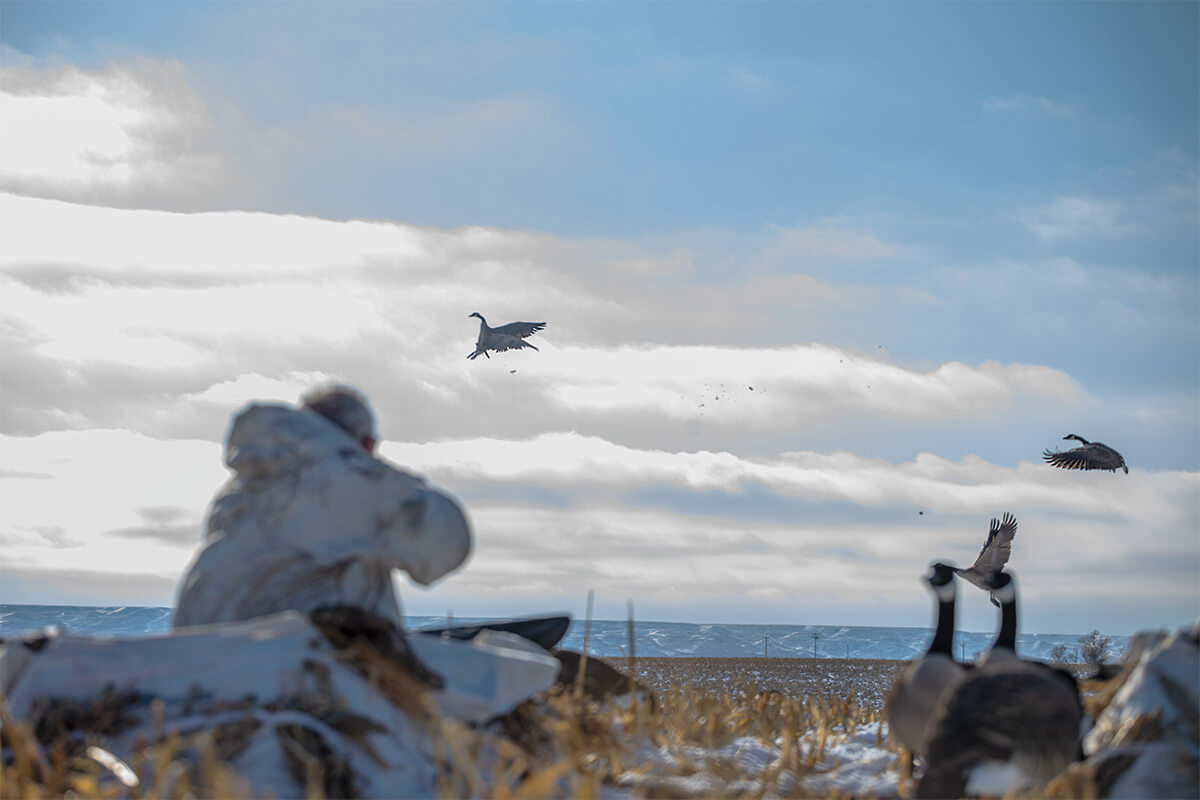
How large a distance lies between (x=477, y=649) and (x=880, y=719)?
5556mm

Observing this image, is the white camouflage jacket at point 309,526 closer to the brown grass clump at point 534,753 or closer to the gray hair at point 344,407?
the gray hair at point 344,407

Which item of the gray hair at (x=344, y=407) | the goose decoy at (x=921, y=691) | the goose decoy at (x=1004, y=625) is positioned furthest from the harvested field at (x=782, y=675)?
the gray hair at (x=344, y=407)

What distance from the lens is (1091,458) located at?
13859mm

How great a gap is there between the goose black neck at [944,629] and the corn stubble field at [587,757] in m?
0.87

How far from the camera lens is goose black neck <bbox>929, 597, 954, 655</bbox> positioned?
19.1ft

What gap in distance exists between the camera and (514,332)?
59.8 ft

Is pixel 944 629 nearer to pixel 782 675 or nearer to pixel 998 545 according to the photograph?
pixel 998 545

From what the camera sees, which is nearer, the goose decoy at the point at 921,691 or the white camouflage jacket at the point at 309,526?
the white camouflage jacket at the point at 309,526

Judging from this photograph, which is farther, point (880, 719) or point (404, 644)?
point (880, 719)

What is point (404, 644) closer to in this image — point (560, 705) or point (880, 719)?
point (560, 705)

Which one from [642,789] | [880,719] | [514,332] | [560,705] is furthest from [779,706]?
[514,332]

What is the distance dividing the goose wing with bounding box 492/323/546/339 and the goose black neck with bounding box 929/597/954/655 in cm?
1248

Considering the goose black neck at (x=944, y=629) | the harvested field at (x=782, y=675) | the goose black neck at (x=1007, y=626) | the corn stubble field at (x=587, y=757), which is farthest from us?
the harvested field at (x=782, y=675)

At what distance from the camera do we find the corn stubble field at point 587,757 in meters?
4.02
